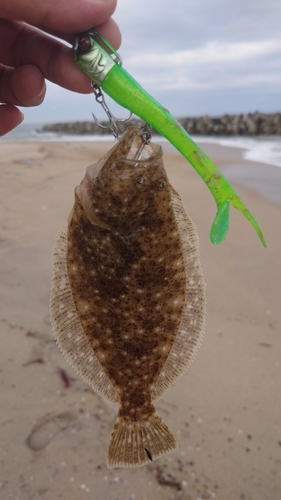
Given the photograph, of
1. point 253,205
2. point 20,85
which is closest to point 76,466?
point 20,85

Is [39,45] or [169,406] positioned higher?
[39,45]

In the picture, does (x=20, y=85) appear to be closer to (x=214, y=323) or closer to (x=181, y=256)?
(x=181, y=256)

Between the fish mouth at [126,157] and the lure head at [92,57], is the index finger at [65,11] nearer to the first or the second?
the lure head at [92,57]

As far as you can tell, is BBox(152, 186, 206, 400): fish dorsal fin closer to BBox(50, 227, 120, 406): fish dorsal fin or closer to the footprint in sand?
BBox(50, 227, 120, 406): fish dorsal fin

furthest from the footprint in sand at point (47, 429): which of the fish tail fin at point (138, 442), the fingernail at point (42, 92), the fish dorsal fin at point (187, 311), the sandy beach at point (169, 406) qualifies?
the fingernail at point (42, 92)

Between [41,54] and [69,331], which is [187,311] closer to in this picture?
[69,331]

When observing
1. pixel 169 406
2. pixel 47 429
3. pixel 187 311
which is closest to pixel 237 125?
pixel 169 406
